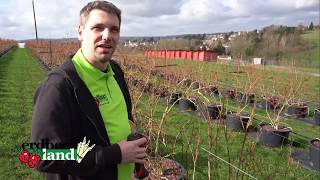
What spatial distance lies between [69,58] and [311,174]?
427 cm

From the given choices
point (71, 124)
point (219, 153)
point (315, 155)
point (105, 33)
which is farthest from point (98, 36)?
point (315, 155)

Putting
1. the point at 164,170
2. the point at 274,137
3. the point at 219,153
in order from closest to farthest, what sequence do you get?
the point at 164,170 < the point at 219,153 < the point at 274,137

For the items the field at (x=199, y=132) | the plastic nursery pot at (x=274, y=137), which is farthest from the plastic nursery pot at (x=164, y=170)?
the plastic nursery pot at (x=274, y=137)

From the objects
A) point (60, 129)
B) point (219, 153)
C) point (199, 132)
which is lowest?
point (219, 153)

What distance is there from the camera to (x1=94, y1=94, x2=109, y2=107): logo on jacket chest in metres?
1.51

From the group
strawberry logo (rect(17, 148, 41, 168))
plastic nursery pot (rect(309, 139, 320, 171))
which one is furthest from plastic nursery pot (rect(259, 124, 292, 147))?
strawberry logo (rect(17, 148, 41, 168))

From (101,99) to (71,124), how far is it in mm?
208

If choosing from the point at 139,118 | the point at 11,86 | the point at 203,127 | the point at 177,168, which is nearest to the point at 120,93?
the point at 177,168

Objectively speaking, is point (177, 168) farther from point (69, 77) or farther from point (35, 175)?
point (69, 77)

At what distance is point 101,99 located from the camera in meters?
1.53

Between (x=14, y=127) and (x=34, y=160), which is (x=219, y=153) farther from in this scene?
(x=34, y=160)

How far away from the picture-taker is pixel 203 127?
23.8 ft

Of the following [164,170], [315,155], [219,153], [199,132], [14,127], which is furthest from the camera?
[14,127]

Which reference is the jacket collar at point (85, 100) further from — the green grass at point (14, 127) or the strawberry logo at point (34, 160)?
the green grass at point (14, 127)
